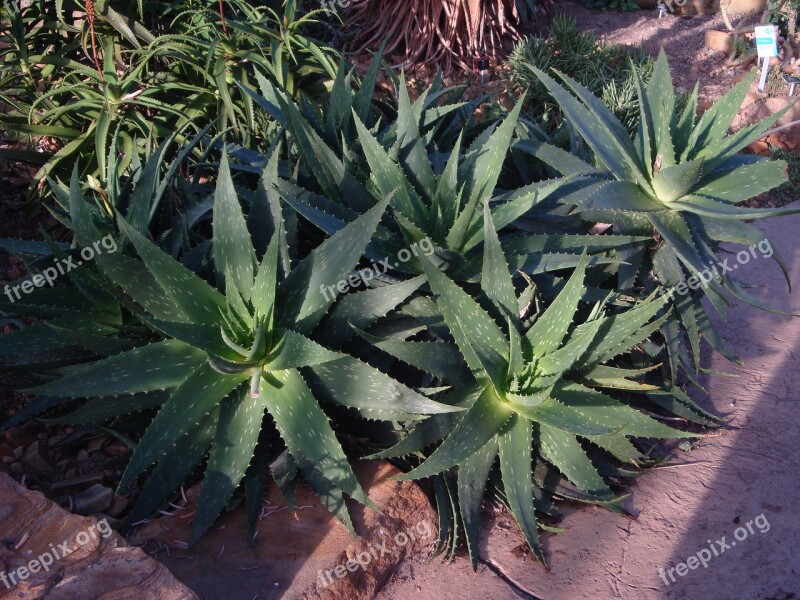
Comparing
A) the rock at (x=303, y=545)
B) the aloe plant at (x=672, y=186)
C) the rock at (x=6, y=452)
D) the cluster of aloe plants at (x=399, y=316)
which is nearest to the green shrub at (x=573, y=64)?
the aloe plant at (x=672, y=186)

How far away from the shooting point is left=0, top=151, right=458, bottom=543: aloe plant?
186cm

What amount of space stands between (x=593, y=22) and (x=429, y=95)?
11.8ft

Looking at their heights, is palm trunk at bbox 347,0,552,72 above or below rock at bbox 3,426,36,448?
above

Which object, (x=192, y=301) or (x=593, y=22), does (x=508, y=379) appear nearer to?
(x=192, y=301)

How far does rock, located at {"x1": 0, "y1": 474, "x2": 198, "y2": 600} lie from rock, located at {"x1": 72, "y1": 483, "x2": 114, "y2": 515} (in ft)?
0.85

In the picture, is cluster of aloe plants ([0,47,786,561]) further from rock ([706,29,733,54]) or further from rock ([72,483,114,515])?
rock ([706,29,733,54])

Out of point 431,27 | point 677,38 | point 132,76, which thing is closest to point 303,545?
point 132,76

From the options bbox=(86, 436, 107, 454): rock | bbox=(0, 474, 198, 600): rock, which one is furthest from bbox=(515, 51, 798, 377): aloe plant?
bbox=(86, 436, 107, 454): rock

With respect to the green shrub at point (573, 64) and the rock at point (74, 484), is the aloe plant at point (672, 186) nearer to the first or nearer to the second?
the green shrub at point (573, 64)

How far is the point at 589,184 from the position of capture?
2.68m

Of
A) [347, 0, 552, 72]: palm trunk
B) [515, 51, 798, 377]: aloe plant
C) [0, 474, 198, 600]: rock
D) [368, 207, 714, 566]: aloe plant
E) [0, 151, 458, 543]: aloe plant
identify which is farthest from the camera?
[347, 0, 552, 72]: palm trunk

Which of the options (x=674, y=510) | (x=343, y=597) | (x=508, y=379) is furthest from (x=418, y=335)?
(x=674, y=510)

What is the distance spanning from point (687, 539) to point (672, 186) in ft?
4.15

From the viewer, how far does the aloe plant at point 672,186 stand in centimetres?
249
